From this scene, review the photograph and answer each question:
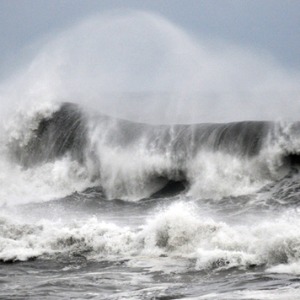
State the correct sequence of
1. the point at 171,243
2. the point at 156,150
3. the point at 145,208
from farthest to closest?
1. the point at 156,150
2. the point at 145,208
3. the point at 171,243

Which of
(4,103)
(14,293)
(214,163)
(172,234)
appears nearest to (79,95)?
(4,103)

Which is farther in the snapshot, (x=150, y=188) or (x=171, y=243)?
(x=150, y=188)

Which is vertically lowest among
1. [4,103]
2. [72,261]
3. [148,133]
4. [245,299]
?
[245,299]

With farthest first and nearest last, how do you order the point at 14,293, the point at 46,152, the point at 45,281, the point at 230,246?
1. the point at 46,152
2. the point at 230,246
3. the point at 45,281
4. the point at 14,293

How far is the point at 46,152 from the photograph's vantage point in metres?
22.5

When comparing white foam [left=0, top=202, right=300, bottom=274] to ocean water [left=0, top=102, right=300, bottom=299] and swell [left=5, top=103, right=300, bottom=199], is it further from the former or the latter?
swell [left=5, top=103, right=300, bottom=199]

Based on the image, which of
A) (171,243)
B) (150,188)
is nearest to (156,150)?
(150,188)

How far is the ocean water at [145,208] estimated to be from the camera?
8.52 meters

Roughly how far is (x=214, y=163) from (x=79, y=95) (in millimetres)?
11828

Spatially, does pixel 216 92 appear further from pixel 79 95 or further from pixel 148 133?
pixel 148 133

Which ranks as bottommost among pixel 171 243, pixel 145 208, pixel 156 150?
pixel 171 243

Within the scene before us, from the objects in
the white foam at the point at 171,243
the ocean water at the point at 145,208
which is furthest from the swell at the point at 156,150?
the white foam at the point at 171,243

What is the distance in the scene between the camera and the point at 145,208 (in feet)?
53.1

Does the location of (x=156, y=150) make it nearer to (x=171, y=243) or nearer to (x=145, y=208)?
(x=145, y=208)
